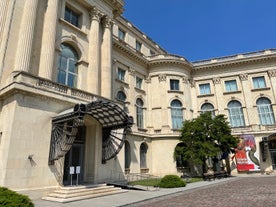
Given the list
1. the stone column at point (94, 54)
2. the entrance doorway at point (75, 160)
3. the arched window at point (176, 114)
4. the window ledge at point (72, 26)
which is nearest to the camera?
the entrance doorway at point (75, 160)

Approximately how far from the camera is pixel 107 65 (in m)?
23.2

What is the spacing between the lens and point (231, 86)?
36.2m

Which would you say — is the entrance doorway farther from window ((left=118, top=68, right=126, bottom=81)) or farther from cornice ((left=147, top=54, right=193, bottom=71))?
cornice ((left=147, top=54, right=193, bottom=71))

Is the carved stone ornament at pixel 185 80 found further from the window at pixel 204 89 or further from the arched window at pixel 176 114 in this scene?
the window at pixel 204 89

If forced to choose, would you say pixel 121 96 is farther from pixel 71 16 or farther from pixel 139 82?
pixel 71 16

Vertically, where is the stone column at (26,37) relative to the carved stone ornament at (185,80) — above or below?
below

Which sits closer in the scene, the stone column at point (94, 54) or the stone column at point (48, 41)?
the stone column at point (48, 41)

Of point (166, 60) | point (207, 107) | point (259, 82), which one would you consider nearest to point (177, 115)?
point (207, 107)

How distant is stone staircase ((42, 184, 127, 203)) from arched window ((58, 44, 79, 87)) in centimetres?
936

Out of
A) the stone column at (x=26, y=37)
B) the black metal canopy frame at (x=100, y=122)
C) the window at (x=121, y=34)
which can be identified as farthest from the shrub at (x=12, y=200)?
the window at (x=121, y=34)

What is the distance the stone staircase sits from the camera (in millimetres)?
12445

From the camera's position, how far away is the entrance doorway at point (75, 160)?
53.8 ft

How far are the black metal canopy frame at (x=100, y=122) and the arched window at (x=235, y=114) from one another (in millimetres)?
22292

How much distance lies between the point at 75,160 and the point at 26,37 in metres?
9.70
